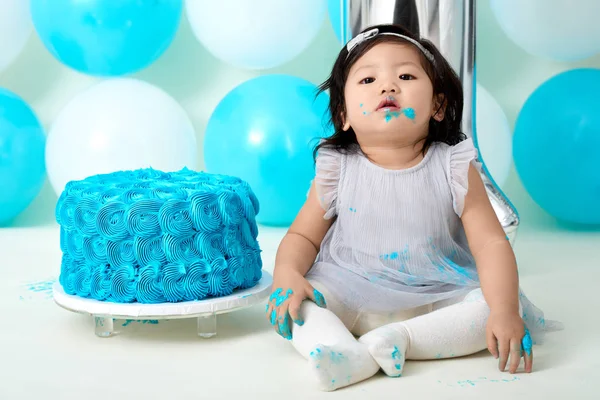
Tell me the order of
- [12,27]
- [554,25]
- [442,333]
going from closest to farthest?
[442,333] → [554,25] → [12,27]

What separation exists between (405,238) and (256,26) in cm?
139

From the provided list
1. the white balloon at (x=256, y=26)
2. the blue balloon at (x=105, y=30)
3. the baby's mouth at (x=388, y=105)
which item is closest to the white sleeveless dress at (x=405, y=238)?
the baby's mouth at (x=388, y=105)

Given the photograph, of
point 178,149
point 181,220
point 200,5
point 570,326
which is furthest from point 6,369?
point 200,5

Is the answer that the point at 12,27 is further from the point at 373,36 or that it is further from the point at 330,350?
the point at 330,350

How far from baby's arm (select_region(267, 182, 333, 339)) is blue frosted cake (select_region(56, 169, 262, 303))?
9 cm

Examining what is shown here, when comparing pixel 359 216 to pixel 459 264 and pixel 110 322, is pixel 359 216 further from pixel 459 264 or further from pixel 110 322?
pixel 110 322

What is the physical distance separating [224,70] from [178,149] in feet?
2.19

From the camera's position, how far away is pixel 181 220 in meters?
1.46

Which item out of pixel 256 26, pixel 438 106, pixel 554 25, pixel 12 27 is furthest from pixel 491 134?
pixel 12 27

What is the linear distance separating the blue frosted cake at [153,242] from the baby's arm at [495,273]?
44cm

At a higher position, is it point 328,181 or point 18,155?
point 328,181

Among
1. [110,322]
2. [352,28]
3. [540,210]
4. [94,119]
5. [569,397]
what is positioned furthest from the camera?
[540,210]

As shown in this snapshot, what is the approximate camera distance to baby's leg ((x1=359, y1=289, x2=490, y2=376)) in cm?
134

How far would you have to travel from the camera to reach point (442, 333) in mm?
1372
